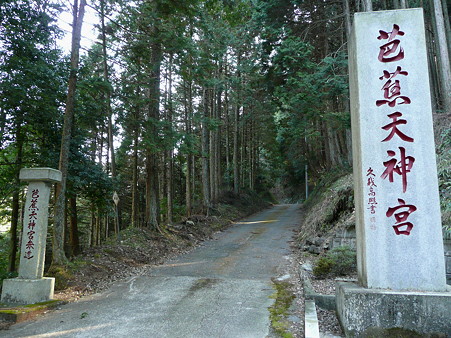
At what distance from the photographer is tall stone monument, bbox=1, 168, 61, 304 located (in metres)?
5.91

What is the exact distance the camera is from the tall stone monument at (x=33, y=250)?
19.4 ft

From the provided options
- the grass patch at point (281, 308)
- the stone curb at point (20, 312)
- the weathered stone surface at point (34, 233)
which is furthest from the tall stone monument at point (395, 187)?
the weathered stone surface at point (34, 233)

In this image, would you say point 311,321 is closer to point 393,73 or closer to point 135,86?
point 393,73

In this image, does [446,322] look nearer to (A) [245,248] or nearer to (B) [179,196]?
(A) [245,248]

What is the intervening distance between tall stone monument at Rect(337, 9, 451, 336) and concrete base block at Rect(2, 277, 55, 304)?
5.55m

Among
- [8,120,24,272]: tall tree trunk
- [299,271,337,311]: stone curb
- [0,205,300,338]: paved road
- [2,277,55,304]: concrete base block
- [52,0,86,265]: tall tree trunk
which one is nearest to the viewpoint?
[0,205,300,338]: paved road

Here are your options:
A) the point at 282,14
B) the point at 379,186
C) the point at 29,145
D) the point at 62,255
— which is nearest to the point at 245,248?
the point at 62,255

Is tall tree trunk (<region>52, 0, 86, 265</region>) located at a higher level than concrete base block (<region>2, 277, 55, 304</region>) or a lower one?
higher

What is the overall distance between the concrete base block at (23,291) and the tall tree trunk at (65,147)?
4.45ft

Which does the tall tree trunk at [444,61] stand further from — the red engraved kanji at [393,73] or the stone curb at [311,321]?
the stone curb at [311,321]

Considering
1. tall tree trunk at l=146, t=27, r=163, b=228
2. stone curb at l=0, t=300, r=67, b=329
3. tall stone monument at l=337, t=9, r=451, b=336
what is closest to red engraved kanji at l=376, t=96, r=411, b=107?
tall stone monument at l=337, t=9, r=451, b=336

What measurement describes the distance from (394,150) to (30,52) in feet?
29.0

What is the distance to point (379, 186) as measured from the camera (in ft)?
14.9

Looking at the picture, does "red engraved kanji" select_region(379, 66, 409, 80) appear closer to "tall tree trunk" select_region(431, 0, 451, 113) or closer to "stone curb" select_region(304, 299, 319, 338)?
"stone curb" select_region(304, 299, 319, 338)
